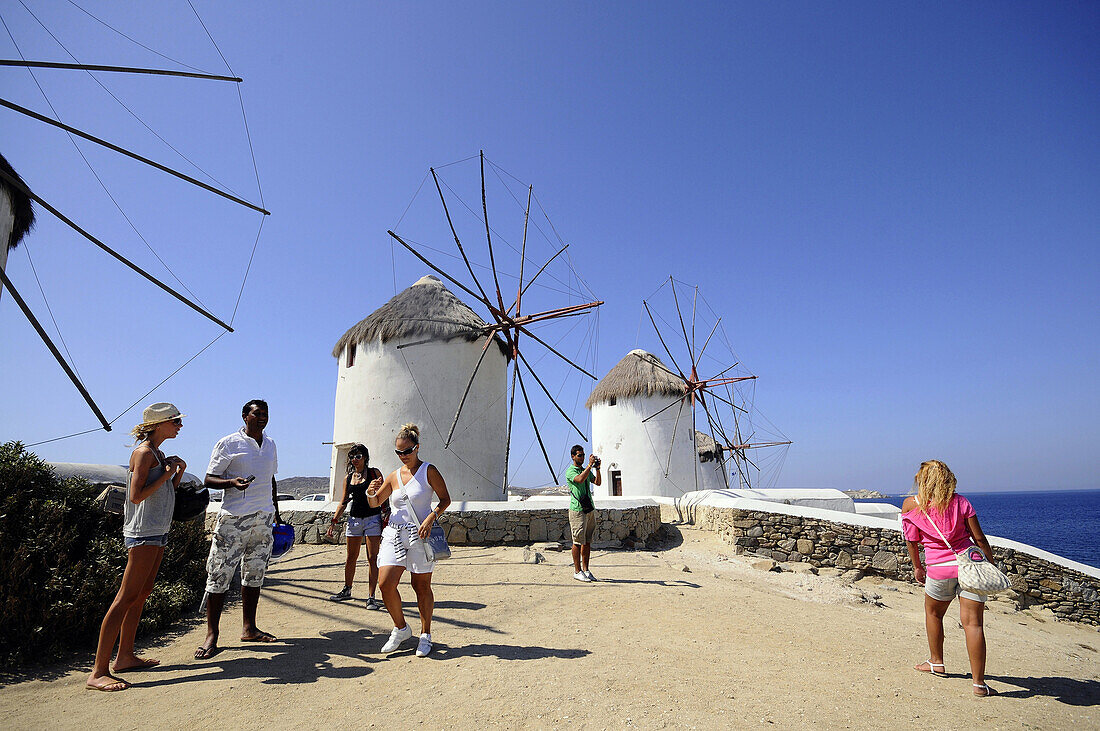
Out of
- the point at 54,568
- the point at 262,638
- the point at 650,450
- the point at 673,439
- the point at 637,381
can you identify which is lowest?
the point at 262,638

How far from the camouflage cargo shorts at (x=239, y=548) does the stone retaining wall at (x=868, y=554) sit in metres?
6.75

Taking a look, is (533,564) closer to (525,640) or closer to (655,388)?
(525,640)

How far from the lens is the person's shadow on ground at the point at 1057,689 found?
3.40 meters

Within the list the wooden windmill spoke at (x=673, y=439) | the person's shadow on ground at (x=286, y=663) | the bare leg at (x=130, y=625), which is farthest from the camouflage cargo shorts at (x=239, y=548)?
the wooden windmill spoke at (x=673, y=439)

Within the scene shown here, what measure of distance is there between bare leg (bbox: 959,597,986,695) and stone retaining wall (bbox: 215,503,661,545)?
6.06 m

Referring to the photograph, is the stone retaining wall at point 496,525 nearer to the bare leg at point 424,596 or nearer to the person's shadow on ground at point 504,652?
the person's shadow on ground at point 504,652

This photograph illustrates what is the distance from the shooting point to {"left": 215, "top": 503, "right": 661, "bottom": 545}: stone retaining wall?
8.50m

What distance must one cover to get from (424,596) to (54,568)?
8.60 feet

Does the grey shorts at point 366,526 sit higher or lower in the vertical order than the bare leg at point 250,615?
higher

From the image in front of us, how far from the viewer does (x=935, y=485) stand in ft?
11.6

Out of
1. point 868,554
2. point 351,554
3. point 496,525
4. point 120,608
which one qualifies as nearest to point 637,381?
point 496,525

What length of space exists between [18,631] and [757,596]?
6.20 meters

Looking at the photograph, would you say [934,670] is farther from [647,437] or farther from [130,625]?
[647,437]

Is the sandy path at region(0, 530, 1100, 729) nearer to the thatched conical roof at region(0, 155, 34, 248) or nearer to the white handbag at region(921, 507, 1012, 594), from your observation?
the white handbag at region(921, 507, 1012, 594)
